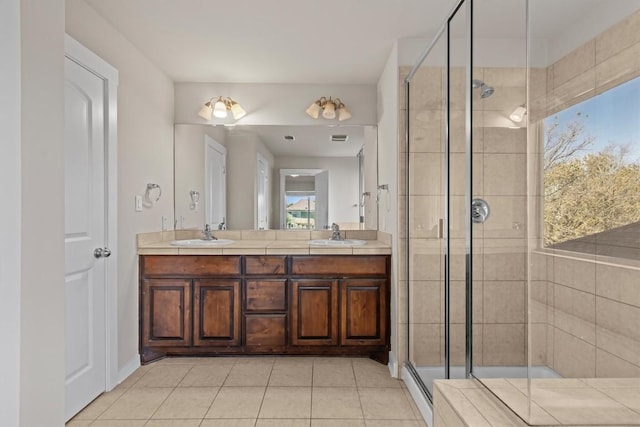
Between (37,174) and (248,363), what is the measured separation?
2.23 meters

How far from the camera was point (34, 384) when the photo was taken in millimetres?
1285

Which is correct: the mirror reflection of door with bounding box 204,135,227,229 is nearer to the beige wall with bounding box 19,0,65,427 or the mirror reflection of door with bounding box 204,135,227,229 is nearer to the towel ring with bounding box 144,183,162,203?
the towel ring with bounding box 144,183,162,203

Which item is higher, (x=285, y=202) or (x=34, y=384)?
(x=285, y=202)

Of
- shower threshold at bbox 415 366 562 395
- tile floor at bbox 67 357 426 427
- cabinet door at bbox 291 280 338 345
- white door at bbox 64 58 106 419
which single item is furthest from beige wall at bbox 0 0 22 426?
cabinet door at bbox 291 280 338 345

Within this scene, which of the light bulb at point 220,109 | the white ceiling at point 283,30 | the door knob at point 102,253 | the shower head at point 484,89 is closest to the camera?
the shower head at point 484,89

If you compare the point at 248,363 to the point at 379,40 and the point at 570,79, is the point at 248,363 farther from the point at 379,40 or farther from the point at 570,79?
the point at 570,79

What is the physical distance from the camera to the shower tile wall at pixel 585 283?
4.37ft

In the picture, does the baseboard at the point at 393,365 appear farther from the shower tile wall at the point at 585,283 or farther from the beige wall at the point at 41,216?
the beige wall at the point at 41,216

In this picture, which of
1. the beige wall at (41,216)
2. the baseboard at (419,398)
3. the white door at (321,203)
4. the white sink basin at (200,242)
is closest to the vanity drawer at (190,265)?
the white sink basin at (200,242)

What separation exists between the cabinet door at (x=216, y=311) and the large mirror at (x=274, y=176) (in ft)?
2.54

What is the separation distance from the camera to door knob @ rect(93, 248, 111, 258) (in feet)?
8.18

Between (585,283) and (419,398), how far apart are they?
1.32 m

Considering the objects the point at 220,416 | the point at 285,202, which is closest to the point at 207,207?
the point at 285,202

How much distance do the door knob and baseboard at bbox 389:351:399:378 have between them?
6.42ft
